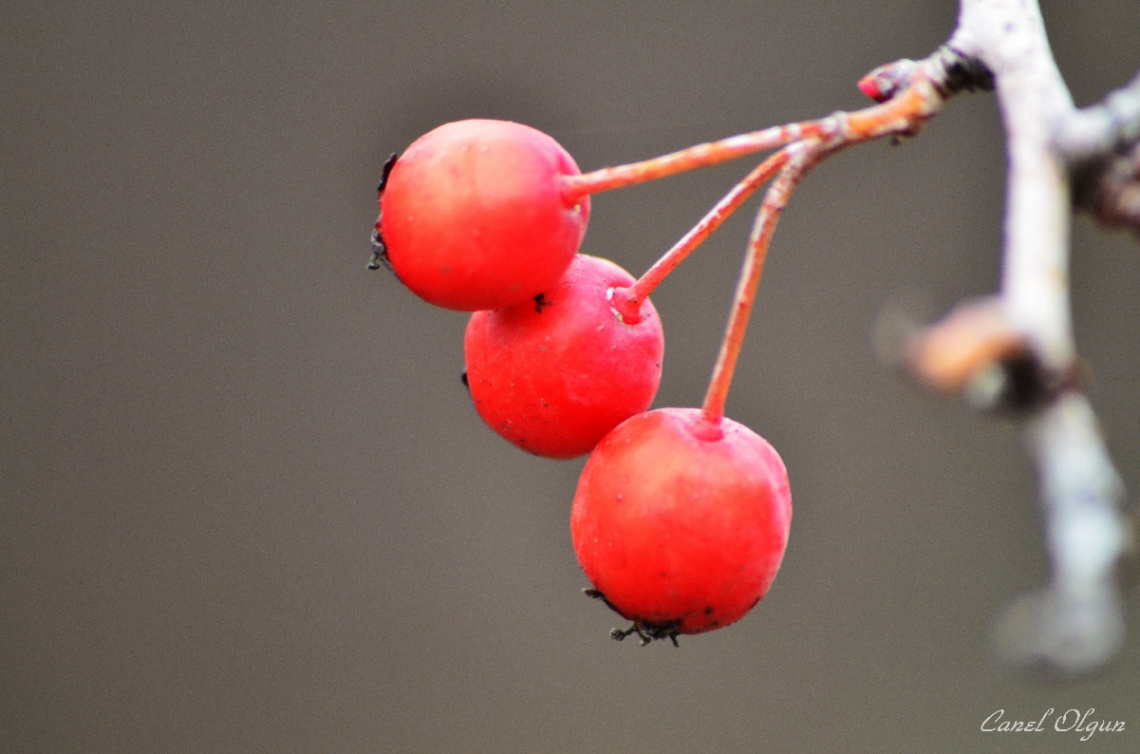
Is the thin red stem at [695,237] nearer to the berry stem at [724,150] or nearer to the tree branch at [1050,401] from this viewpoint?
the berry stem at [724,150]

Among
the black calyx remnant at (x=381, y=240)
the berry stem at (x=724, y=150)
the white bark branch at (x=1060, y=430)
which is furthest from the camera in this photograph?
the black calyx remnant at (x=381, y=240)

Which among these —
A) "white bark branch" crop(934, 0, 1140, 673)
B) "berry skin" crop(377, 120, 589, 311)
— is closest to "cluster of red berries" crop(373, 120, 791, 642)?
"berry skin" crop(377, 120, 589, 311)

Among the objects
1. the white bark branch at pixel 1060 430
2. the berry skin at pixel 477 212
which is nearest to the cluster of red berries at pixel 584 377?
the berry skin at pixel 477 212

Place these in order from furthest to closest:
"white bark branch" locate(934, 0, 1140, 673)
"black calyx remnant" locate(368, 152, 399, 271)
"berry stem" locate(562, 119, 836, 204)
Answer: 1. "black calyx remnant" locate(368, 152, 399, 271)
2. "berry stem" locate(562, 119, 836, 204)
3. "white bark branch" locate(934, 0, 1140, 673)

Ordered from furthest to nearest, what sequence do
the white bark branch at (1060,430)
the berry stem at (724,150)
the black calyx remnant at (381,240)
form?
the black calyx remnant at (381,240) → the berry stem at (724,150) → the white bark branch at (1060,430)

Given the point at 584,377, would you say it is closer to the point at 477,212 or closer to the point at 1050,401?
the point at 477,212

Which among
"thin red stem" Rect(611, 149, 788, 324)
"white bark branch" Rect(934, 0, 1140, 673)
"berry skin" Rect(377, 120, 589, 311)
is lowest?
"white bark branch" Rect(934, 0, 1140, 673)

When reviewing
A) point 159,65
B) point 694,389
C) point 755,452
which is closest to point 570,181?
point 755,452

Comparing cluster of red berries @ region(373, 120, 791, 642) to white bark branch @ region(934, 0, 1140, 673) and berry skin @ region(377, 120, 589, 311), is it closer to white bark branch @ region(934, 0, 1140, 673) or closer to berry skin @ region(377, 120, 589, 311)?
berry skin @ region(377, 120, 589, 311)
